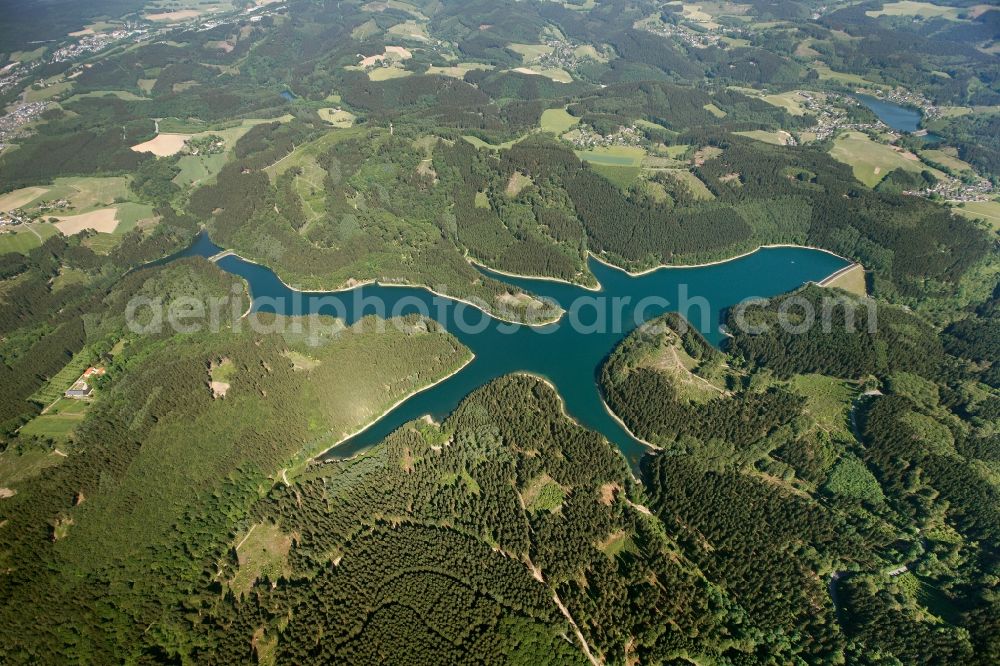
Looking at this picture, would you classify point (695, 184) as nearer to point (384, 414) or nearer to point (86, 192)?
point (384, 414)

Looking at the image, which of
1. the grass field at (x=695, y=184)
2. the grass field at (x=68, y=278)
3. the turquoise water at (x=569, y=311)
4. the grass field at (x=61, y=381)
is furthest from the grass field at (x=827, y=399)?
the grass field at (x=68, y=278)

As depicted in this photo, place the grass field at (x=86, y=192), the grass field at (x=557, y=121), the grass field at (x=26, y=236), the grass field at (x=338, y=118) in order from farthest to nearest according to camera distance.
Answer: the grass field at (x=338, y=118) < the grass field at (x=557, y=121) < the grass field at (x=86, y=192) < the grass field at (x=26, y=236)

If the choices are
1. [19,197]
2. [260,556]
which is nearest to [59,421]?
[260,556]

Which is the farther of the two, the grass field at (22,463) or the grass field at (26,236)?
the grass field at (26,236)

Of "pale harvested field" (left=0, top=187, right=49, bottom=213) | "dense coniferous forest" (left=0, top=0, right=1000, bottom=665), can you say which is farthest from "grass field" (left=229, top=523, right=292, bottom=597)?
"pale harvested field" (left=0, top=187, right=49, bottom=213)

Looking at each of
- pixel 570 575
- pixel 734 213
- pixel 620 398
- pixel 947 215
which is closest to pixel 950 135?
pixel 947 215

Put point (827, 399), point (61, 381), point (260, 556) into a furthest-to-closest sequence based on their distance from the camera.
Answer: point (61, 381) < point (827, 399) < point (260, 556)

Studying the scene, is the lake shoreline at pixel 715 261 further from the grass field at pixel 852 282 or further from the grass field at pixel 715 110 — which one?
the grass field at pixel 715 110

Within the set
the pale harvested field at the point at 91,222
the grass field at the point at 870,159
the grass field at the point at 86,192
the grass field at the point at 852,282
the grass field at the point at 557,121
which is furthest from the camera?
the grass field at the point at 557,121
